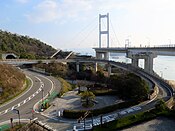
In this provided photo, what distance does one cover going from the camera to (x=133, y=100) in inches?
1022

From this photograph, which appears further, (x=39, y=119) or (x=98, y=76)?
(x=98, y=76)

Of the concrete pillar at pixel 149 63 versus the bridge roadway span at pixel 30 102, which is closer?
the bridge roadway span at pixel 30 102

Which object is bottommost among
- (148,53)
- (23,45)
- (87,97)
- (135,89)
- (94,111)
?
(94,111)

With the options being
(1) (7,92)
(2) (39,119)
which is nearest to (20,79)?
(1) (7,92)

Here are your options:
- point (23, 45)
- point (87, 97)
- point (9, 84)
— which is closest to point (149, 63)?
point (87, 97)

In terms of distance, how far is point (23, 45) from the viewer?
9256cm

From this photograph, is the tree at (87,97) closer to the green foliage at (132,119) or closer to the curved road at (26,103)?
the green foliage at (132,119)

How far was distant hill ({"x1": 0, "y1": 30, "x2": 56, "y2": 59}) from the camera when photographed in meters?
83.6

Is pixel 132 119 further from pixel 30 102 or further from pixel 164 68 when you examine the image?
pixel 164 68

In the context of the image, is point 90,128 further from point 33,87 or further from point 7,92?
point 33,87

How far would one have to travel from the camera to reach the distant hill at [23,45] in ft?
274

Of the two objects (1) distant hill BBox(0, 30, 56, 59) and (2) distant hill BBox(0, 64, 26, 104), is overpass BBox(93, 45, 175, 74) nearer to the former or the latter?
(2) distant hill BBox(0, 64, 26, 104)

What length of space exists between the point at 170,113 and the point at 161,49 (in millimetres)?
22231

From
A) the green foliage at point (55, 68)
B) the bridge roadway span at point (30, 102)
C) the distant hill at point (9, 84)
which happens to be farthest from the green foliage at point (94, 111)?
the green foliage at point (55, 68)
